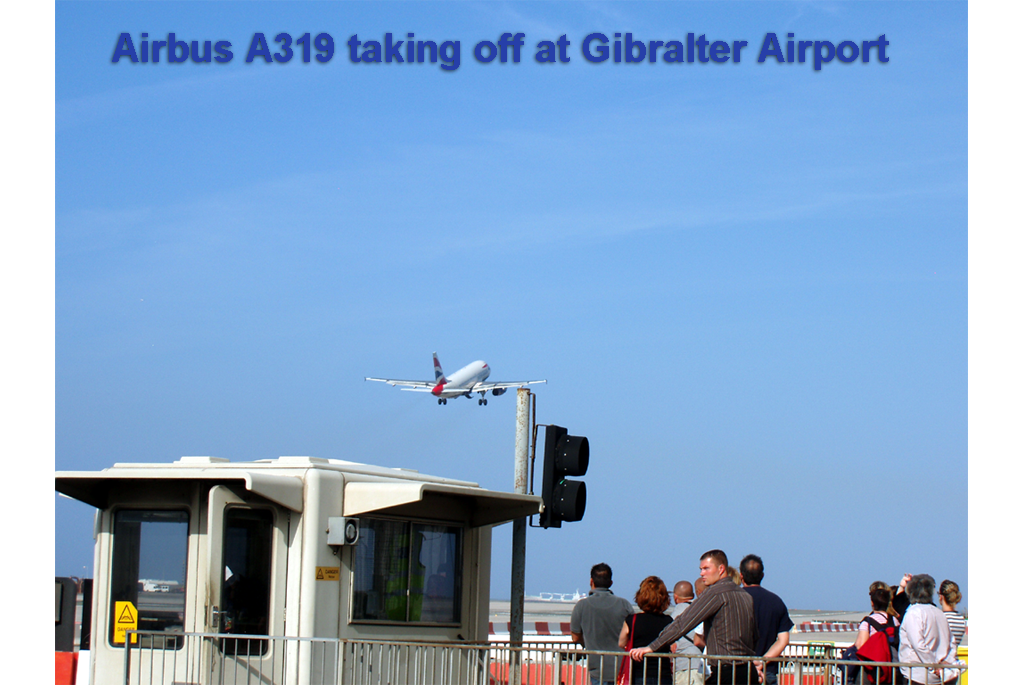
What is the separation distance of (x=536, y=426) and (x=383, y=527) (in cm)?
178

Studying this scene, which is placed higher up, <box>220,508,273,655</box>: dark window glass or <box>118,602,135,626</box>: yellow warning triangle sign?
<box>220,508,273,655</box>: dark window glass

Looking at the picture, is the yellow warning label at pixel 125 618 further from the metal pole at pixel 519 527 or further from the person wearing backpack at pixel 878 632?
the person wearing backpack at pixel 878 632

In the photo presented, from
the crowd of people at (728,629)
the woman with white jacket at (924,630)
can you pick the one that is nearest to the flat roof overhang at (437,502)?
the crowd of people at (728,629)

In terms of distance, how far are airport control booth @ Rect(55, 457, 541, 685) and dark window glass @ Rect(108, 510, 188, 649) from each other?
0.01 metres

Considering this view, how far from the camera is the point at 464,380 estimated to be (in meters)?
82.9

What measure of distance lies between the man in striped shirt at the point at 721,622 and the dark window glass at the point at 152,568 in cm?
375

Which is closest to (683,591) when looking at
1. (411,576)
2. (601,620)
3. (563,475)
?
(601,620)

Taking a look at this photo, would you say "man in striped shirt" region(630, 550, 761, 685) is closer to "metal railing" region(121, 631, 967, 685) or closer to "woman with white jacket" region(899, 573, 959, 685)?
"metal railing" region(121, 631, 967, 685)

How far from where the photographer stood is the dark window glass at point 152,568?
31.0 feet

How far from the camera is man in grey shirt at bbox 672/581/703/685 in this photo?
834cm

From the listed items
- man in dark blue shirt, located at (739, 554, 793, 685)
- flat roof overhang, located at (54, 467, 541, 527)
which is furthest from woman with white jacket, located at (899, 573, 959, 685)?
flat roof overhang, located at (54, 467, 541, 527)

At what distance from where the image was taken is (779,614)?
858cm

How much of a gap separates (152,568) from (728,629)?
4.67m

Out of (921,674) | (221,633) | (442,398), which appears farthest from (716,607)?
(442,398)
